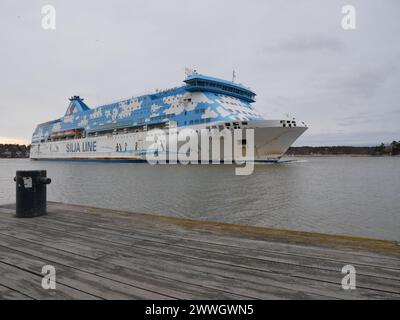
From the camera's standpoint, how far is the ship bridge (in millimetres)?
38062

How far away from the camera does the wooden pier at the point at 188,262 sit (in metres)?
2.12

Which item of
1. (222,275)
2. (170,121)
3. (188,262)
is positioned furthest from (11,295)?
(170,121)

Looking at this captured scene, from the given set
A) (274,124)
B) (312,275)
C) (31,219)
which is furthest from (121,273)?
(274,124)

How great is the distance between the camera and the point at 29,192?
489cm

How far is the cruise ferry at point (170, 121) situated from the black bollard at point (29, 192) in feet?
90.8

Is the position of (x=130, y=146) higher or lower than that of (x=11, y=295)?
higher

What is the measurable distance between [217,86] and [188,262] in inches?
1556

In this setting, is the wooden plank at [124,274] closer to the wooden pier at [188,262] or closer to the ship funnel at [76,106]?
the wooden pier at [188,262]

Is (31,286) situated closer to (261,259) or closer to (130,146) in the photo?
(261,259)

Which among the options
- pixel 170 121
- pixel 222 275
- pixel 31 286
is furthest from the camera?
pixel 170 121

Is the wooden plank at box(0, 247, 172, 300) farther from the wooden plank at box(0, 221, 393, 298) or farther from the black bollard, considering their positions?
the black bollard

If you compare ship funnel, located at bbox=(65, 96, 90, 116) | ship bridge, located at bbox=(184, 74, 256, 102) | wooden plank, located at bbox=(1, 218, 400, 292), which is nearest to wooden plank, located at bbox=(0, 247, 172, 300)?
wooden plank, located at bbox=(1, 218, 400, 292)
